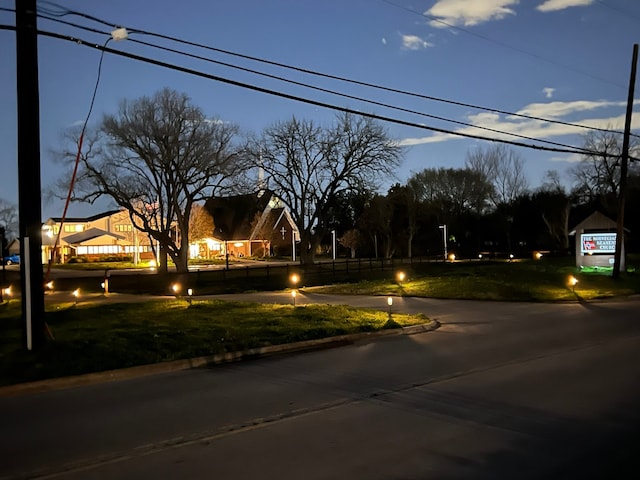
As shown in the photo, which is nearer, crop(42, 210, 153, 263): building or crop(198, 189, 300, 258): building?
crop(42, 210, 153, 263): building

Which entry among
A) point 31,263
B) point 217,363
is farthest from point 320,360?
point 31,263

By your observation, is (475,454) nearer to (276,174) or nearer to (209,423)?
(209,423)

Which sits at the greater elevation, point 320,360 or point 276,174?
point 276,174

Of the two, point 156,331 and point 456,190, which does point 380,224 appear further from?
point 156,331

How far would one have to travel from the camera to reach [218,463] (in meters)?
6.09

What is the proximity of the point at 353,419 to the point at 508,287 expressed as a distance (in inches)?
889

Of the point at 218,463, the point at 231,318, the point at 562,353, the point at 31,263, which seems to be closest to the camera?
the point at 218,463

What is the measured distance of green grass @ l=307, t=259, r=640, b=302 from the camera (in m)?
27.4

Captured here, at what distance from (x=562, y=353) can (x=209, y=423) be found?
7.74 meters

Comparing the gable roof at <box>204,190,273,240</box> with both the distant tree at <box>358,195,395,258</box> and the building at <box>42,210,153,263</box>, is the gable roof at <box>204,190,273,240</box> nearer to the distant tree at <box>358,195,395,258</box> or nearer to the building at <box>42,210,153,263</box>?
the building at <box>42,210,153,263</box>

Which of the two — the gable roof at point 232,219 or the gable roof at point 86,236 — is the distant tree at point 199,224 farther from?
the gable roof at point 86,236

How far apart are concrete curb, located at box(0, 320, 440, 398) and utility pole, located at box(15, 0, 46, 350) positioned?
182 centimetres

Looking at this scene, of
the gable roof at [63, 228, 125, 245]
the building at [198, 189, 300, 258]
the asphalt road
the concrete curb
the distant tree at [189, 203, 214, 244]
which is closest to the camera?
the asphalt road

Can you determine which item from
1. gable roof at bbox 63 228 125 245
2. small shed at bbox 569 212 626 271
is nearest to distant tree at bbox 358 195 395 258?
small shed at bbox 569 212 626 271
